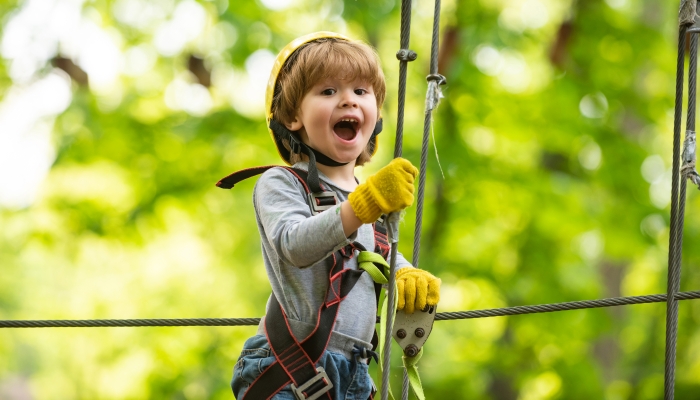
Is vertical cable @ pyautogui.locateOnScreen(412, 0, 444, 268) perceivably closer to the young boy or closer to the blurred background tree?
the young boy

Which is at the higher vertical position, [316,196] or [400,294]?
[316,196]

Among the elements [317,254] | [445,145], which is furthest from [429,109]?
[445,145]

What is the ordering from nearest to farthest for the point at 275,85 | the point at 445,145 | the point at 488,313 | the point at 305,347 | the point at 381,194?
1. the point at 381,194
2. the point at 305,347
3. the point at 275,85
4. the point at 488,313
5. the point at 445,145

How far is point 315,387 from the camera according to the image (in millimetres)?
1729

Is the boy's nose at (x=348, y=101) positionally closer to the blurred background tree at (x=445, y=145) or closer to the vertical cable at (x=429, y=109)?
the vertical cable at (x=429, y=109)

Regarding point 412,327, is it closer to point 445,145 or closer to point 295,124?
point 295,124

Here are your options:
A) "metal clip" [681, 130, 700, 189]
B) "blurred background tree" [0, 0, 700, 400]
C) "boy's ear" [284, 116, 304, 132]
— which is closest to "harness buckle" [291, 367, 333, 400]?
"boy's ear" [284, 116, 304, 132]

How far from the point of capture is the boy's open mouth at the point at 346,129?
187 cm

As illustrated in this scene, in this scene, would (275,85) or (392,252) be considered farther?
(275,85)

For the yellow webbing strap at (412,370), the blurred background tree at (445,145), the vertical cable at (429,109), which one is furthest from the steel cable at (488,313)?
the blurred background tree at (445,145)

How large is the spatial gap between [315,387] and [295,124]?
67 centimetres

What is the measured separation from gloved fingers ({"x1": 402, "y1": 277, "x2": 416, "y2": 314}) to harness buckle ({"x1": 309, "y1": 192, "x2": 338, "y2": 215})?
26 cm

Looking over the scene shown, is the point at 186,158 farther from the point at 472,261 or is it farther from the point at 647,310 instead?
the point at 647,310

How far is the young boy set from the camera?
1.73 m
